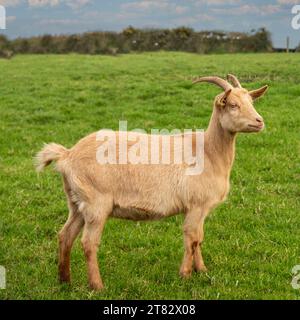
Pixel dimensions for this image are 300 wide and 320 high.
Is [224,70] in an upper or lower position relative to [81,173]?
upper

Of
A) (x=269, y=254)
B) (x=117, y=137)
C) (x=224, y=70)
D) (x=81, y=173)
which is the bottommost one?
(x=269, y=254)

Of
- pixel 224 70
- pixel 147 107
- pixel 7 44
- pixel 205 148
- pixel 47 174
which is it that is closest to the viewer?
pixel 205 148

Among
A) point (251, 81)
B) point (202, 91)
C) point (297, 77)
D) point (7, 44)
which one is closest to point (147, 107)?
point (202, 91)

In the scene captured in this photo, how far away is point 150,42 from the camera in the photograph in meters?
42.7

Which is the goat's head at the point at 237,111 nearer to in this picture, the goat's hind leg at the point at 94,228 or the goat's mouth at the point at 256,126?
→ the goat's mouth at the point at 256,126

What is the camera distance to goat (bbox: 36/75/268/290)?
19.5ft

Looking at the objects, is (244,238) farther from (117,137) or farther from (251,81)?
(251,81)

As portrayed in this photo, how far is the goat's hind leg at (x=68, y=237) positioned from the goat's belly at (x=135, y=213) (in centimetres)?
48

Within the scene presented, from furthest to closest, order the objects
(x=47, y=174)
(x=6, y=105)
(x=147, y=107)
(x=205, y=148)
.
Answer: (x=6, y=105), (x=147, y=107), (x=47, y=174), (x=205, y=148)

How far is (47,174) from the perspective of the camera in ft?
35.0

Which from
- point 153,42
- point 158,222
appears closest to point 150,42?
point 153,42

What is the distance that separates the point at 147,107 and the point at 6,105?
15.9 feet

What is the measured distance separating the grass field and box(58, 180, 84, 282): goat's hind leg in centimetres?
18

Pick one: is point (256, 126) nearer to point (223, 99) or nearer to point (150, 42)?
point (223, 99)
